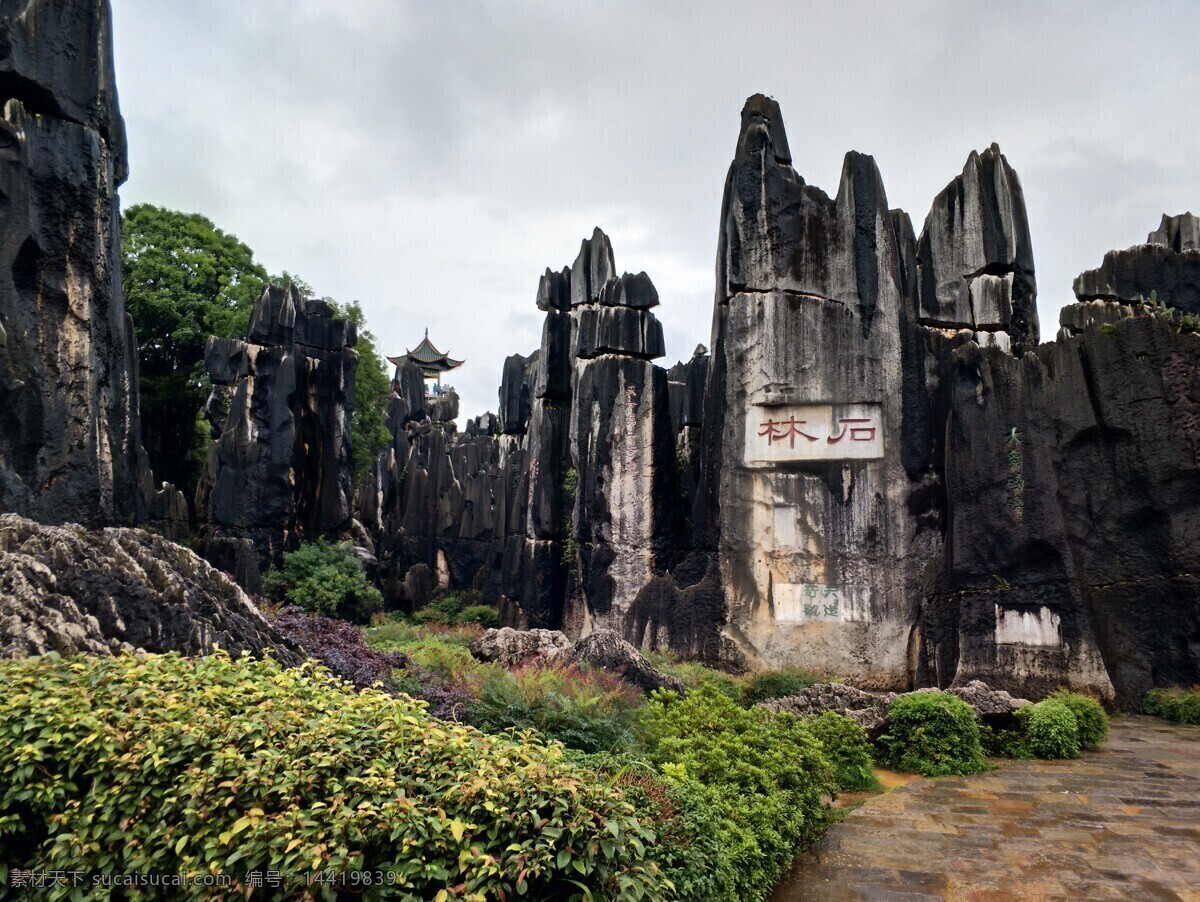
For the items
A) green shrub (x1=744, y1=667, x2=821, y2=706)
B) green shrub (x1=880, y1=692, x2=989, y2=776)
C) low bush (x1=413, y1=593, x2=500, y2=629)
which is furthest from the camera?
low bush (x1=413, y1=593, x2=500, y2=629)

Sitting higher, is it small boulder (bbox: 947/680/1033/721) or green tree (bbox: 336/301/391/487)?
green tree (bbox: 336/301/391/487)

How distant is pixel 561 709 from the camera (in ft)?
20.8

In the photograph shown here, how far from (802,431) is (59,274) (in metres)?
9.68

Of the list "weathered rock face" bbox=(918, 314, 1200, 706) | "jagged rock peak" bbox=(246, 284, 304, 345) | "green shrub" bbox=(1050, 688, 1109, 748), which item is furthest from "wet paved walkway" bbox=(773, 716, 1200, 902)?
"jagged rock peak" bbox=(246, 284, 304, 345)

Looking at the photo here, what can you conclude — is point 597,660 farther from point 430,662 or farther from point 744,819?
point 744,819

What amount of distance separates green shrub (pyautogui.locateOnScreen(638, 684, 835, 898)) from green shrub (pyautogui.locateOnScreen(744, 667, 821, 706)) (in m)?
4.14

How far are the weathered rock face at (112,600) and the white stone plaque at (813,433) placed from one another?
847 centimetres

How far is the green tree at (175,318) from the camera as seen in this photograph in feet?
77.8

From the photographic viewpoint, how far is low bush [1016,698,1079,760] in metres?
8.43

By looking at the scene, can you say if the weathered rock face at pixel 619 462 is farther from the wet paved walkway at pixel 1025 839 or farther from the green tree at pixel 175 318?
the green tree at pixel 175 318

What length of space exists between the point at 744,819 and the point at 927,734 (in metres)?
3.89

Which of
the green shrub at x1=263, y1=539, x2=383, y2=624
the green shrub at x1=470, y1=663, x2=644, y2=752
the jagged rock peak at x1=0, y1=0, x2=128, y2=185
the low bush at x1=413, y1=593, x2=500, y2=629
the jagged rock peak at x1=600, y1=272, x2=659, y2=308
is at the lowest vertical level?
the green shrub at x1=470, y1=663, x2=644, y2=752

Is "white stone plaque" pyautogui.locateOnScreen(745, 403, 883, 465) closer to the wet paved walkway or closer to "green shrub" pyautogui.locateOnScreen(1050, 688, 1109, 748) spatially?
"green shrub" pyautogui.locateOnScreen(1050, 688, 1109, 748)

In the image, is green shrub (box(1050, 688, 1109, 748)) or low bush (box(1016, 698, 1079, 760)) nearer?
low bush (box(1016, 698, 1079, 760))
